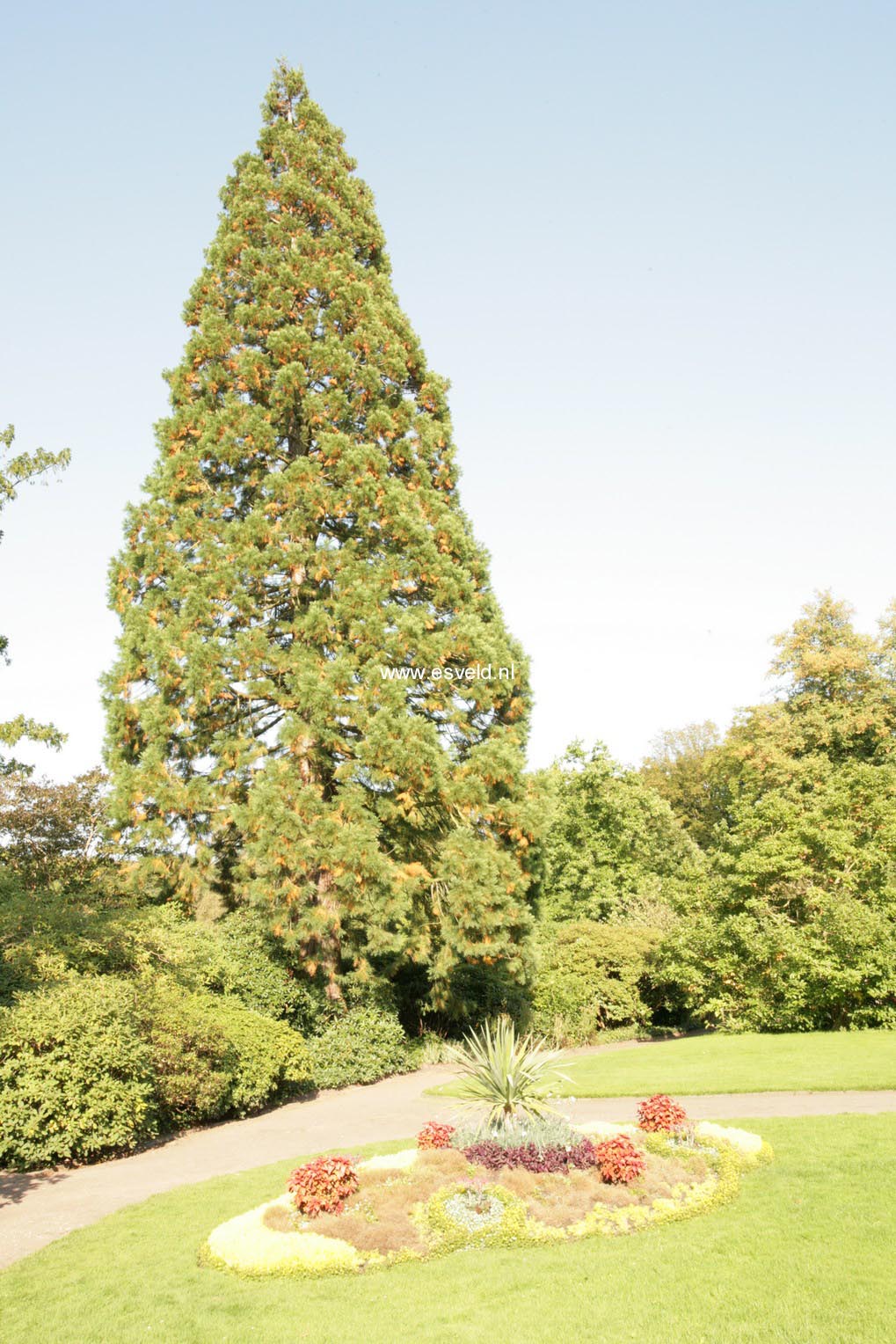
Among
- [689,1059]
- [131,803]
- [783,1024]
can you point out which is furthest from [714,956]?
[131,803]

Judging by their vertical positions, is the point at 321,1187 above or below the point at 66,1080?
below

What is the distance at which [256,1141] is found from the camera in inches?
460

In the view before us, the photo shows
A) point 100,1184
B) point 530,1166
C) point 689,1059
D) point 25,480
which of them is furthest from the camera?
point 689,1059

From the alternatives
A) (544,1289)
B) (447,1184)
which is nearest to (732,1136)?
(447,1184)

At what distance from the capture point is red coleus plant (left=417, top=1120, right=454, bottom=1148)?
31.5 ft

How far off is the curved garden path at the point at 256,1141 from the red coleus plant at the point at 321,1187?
2170 millimetres

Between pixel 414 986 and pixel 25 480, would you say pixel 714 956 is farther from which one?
pixel 25 480

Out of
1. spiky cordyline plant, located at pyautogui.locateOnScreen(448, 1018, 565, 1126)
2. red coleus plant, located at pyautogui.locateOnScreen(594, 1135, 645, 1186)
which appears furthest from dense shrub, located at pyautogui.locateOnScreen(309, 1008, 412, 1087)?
red coleus plant, located at pyautogui.locateOnScreen(594, 1135, 645, 1186)

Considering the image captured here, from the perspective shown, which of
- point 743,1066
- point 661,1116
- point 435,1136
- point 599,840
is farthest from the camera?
point 599,840

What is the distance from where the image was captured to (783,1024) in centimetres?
A: 1989

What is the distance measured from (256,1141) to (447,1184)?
4435 mm

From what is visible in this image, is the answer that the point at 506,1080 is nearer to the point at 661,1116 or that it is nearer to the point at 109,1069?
the point at 661,1116

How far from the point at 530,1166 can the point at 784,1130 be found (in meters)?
3.57

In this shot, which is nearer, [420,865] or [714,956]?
[420,865]
